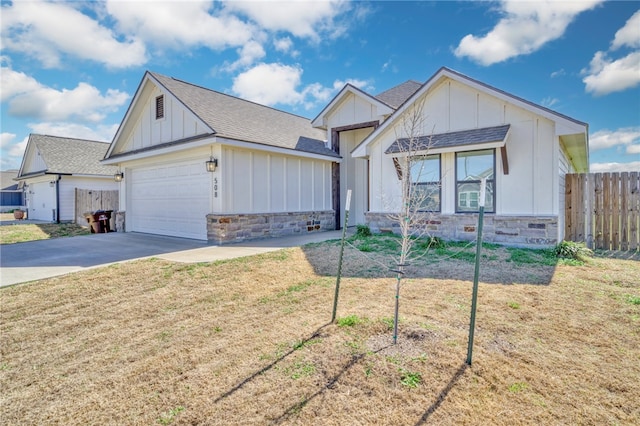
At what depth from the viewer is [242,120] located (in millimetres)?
12359

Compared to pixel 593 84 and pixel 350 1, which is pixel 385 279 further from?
pixel 593 84

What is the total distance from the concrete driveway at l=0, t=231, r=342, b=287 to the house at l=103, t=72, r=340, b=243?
3.13 feet

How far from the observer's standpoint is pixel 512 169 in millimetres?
8695

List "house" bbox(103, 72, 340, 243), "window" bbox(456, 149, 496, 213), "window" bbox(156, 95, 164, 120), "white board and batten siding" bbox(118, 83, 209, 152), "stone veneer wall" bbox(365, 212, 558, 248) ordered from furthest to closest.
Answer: "window" bbox(156, 95, 164, 120) < "white board and batten siding" bbox(118, 83, 209, 152) < "house" bbox(103, 72, 340, 243) < "window" bbox(456, 149, 496, 213) < "stone veneer wall" bbox(365, 212, 558, 248)

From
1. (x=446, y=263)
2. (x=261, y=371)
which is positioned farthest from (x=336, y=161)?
(x=261, y=371)

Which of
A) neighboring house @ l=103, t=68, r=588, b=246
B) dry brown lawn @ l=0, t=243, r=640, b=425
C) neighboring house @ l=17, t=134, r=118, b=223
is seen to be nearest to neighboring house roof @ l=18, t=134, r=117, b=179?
neighboring house @ l=17, t=134, r=118, b=223

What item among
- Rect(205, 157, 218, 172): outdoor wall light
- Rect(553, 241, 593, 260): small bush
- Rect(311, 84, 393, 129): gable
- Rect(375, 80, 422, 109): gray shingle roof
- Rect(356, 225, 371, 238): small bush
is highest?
Rect(375, 80, 422, 109): gray shingle roof

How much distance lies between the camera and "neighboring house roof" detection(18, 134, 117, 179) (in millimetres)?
20609

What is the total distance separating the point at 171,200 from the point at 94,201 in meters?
9.03

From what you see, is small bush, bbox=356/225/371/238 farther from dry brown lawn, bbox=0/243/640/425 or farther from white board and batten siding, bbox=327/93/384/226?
dry brown lawn, bbox=0/243/640/425

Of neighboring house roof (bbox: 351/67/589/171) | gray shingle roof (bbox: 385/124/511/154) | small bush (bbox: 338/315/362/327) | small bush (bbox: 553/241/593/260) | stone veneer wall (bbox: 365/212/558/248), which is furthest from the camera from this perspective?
gray shingle roof (bbox: 385/124/511/154)

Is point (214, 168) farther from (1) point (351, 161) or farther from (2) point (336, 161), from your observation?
(1) point (351, 161)

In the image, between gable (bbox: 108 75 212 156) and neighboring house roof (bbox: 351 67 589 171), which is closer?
neighboring house roof (bbox: 351 67 589 171)

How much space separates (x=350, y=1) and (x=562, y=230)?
941 cm
